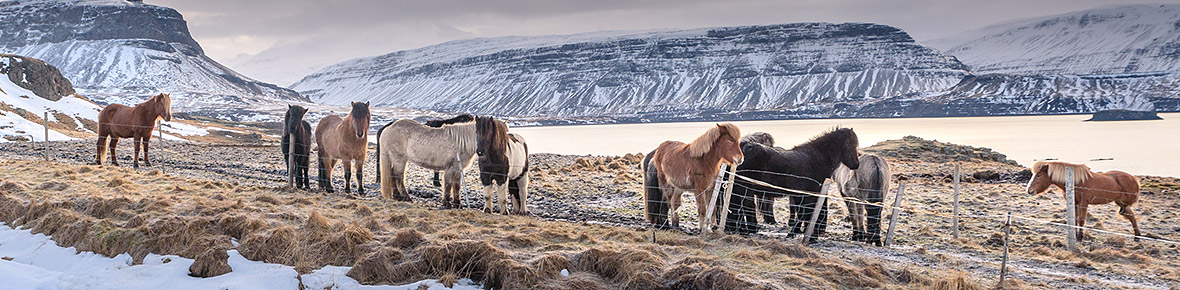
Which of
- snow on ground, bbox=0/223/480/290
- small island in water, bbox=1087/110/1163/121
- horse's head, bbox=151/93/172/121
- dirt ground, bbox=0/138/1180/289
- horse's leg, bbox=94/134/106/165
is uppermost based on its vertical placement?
small island in water, bbox=1087/110/1163/121

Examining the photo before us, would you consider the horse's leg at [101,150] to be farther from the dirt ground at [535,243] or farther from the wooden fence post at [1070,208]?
the wooden fence post at [1070,208]

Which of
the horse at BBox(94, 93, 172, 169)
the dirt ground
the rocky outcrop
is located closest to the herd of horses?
the dirt ground

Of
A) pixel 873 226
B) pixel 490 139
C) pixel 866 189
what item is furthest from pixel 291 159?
pixel 873 226

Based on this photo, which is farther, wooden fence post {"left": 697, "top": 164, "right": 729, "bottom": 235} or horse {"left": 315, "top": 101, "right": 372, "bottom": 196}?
horse {"left": 315, "top": 101, "right": 372, "bottom": 196}

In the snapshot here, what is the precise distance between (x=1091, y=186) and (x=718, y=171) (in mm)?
6605

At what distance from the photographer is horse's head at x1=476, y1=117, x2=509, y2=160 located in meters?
11.3

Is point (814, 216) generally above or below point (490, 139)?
below

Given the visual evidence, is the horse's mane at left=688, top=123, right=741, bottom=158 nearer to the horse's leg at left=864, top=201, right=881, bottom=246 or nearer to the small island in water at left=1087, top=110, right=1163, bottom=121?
the horse's leg at left=864, top=201, right=881, bottom=246

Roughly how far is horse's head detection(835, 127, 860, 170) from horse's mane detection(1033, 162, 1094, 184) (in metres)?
3.62

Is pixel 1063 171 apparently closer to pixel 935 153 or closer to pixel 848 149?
pixel 848 149

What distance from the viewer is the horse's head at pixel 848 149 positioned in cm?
1091

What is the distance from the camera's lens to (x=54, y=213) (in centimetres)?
888

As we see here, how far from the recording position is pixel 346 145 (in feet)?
46.0

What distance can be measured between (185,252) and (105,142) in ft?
43.8
